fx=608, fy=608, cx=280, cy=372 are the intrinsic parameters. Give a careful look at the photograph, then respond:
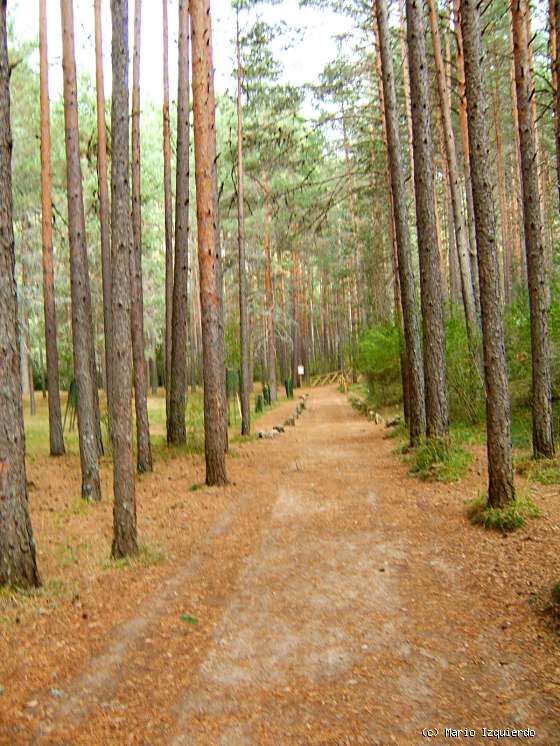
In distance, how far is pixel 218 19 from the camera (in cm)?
1680

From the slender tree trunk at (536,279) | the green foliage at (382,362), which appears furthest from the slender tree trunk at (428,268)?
the green foliage at (382,362)

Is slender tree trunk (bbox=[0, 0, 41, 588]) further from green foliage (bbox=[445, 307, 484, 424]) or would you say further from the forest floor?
green foliage (bbox=[445, 307, 484, 424])

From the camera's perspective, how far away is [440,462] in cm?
1079

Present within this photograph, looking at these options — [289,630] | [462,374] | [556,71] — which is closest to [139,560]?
[289,630]

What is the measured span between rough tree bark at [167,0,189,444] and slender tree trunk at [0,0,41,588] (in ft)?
28.1

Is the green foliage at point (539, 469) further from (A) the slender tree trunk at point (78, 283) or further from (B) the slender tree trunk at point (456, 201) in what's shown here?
(A) the slender tree trunk at point (78, 283)

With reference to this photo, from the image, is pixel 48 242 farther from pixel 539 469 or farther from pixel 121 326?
pixel 539 469

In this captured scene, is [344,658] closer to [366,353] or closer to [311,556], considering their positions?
[311,556]

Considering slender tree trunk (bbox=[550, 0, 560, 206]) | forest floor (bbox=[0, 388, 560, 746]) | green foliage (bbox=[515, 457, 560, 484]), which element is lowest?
forest floor (bbox=[0, 388, 560, 746])

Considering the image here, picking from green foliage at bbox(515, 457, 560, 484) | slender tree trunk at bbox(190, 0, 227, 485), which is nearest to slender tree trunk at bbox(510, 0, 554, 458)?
green foliage at bbox(515, 457, 560, 484)

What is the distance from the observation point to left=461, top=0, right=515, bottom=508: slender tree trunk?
7.18 m

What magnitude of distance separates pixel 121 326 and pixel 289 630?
3707mm

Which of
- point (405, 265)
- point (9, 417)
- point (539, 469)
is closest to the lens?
point (9, 417)

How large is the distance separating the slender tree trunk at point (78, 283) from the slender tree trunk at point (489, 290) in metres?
6.62
